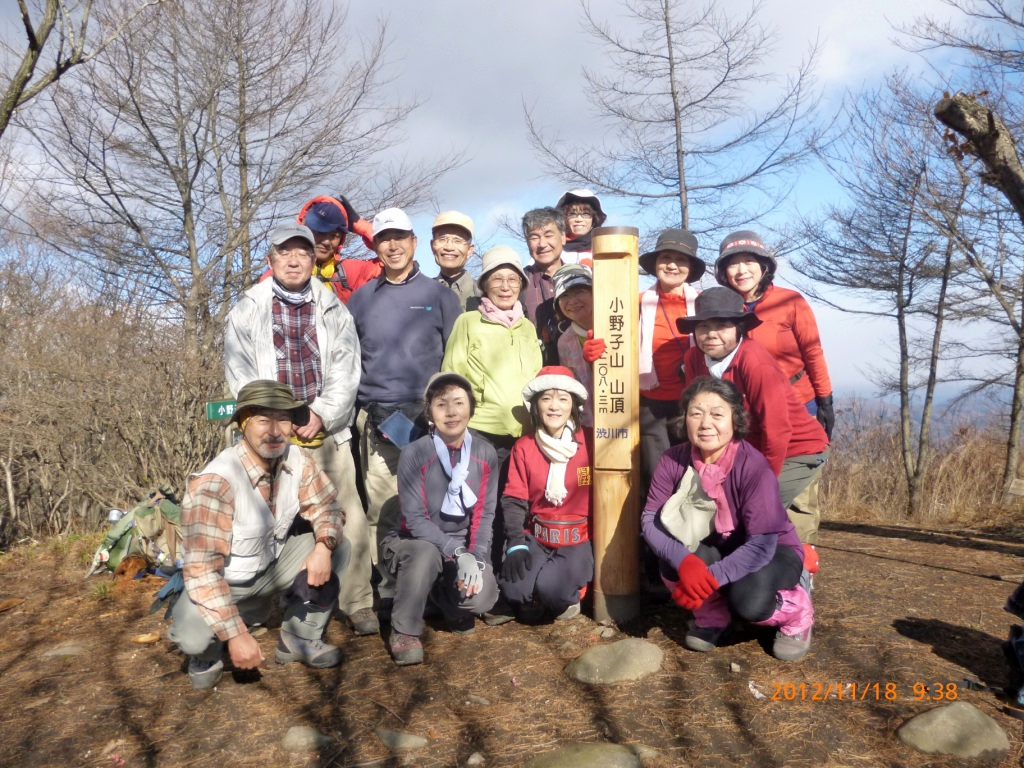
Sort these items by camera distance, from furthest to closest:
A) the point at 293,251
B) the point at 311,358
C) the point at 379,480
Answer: the point at 379,480, the point at 311,358, the point at 293,251

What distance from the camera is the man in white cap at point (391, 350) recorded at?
14.4 ft

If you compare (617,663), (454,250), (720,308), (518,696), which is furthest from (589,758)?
(454,250)

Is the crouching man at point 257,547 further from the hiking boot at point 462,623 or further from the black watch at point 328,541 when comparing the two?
the hiking boot at point 462,623

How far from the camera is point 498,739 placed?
2.89m

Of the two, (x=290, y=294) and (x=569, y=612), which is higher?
(x=290, y=294)

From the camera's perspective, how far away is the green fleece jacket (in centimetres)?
427

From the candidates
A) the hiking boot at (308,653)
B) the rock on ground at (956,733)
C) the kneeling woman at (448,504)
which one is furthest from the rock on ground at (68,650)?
the rock on ground at (956,733)

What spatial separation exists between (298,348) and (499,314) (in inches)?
44.0

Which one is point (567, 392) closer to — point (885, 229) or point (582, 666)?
Answer: point (582, 666)

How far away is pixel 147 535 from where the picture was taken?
531 centimetres

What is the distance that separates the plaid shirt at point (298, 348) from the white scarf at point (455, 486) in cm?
74

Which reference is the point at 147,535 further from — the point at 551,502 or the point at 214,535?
the point at 551,502
